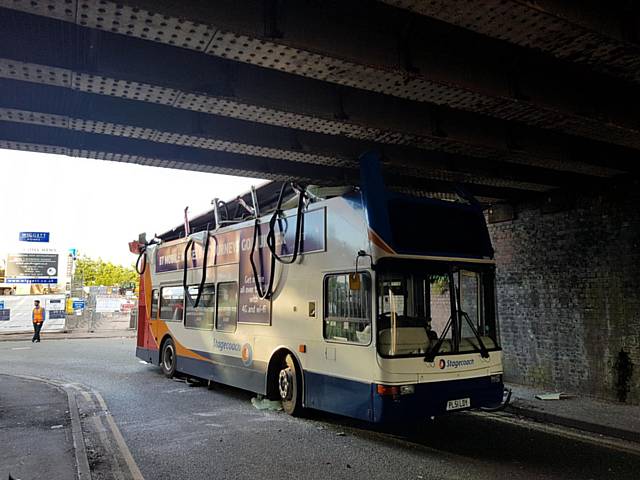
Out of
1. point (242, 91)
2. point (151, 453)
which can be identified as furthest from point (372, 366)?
point (242, 91)

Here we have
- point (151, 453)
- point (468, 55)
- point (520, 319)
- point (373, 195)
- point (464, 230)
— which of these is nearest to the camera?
point (468, 55)

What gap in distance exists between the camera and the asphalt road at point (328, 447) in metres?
5.87

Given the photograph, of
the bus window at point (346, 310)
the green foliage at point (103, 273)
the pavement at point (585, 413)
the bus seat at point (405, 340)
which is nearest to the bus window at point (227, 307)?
the bus window at point (346, 310)

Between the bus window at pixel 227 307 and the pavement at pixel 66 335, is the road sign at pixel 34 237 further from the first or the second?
the bus window at pixel 227 307

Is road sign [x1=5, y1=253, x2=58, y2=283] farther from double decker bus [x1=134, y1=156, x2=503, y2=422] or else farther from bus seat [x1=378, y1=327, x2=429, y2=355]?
bus seat [x1=378, y1=327, x2=429, y2=355]

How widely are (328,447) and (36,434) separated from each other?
4029mm

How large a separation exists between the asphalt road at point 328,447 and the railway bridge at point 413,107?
325cm

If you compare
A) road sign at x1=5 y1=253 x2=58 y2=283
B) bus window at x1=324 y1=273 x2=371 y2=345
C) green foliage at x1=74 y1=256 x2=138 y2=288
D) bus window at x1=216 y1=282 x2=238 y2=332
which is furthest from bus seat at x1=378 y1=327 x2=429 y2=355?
green foliage at x1=74 y1=256 x2=138 y2=288

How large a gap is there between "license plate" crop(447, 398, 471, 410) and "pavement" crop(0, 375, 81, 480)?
14.6 feet

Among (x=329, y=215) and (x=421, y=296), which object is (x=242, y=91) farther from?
(x=421, y=296)

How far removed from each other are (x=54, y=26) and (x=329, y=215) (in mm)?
4189

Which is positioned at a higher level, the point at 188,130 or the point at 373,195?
the point at 188,130

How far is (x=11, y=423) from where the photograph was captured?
791 cm

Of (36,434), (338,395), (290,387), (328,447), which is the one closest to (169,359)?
(290,387)
